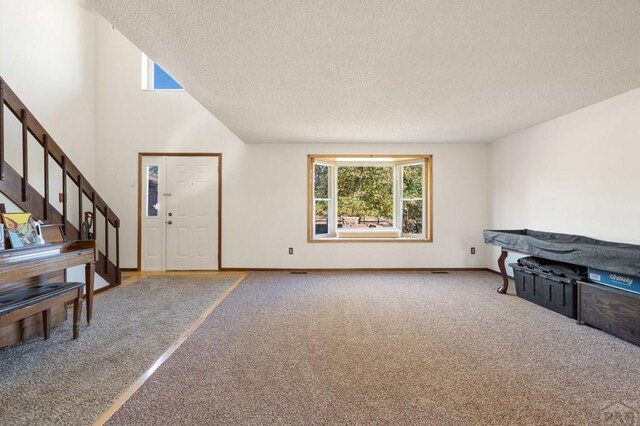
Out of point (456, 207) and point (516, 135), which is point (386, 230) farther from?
point (516, 135)

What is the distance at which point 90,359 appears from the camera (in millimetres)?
2102

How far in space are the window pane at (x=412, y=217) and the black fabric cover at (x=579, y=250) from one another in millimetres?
1565

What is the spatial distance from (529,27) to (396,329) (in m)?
2.51

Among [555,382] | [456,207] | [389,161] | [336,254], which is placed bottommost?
[555,382]

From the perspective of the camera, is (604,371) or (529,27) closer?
(529,27)

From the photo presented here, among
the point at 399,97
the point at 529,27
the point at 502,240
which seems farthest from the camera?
the point at 502,240

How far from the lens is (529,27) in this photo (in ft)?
5.86

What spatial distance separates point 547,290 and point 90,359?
4.42m

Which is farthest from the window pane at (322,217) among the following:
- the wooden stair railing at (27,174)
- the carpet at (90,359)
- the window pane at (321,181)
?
the wooden stair railing at (27,174)

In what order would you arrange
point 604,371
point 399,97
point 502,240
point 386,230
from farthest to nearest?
point 386,230 → point 502,240 → point 399,97 → point 604,371

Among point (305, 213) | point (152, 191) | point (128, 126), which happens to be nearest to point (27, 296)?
point (152, 191)

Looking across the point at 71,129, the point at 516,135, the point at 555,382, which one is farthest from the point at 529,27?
the point at 71,129

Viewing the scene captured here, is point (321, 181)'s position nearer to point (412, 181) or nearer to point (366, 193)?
point (366, 193)

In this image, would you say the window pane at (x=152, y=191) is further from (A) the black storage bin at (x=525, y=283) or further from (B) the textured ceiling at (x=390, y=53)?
(A) the black storage bin at (x=525, y=283)
